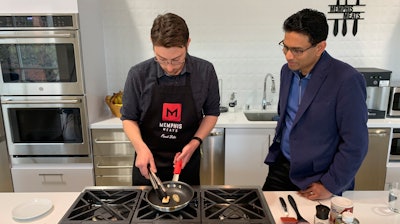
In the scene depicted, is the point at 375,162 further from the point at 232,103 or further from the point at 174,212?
the point at 174,212

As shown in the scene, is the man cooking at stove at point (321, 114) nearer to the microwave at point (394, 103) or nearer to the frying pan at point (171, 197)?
the frying pan at point (171, 197)

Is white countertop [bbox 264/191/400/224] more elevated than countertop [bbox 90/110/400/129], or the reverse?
countertop [bbox 90/110/400/129]

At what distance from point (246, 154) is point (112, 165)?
1186mm

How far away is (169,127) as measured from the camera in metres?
1.62

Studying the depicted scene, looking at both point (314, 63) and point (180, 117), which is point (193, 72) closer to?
point (180, 117)

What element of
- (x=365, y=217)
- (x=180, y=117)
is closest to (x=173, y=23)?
(x=180, y=117)

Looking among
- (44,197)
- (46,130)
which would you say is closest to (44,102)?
(46,130)

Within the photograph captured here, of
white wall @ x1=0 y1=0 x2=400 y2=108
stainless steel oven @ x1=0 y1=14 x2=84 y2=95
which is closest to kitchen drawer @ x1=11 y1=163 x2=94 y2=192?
stainless steel oven @ x1=0 y1=14 x2=84 y2=95

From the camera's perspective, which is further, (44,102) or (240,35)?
(240,35)

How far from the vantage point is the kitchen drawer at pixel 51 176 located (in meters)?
2.70

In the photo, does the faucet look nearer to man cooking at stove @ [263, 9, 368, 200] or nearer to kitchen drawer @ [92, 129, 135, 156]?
kitchen drawer @ [92, 129, 135, 156]

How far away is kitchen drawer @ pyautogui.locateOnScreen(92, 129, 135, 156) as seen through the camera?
269cm

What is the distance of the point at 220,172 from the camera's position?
9.15 ft

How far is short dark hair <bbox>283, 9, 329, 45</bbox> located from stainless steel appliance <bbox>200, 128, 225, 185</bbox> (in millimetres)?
1451
